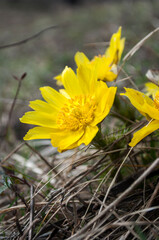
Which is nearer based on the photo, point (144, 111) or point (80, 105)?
point (144, 111)

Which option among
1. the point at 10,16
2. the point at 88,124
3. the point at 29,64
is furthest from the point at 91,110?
the point at 10,16

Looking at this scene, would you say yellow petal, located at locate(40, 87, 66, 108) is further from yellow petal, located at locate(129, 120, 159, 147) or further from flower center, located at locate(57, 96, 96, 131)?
yellow petal, located at locate(129, 120, 159, 147)

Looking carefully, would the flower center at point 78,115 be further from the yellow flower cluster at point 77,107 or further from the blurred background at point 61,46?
the blurred background at point 61,46

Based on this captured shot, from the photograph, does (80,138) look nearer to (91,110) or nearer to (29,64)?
(91,110)

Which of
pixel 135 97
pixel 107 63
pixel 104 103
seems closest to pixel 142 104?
pixel 135 97

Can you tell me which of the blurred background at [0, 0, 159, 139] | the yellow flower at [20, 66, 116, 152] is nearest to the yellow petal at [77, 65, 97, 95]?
the yellow flower at [20, 66, 116, 152]

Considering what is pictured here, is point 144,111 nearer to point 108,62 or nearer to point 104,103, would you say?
point 104,103
